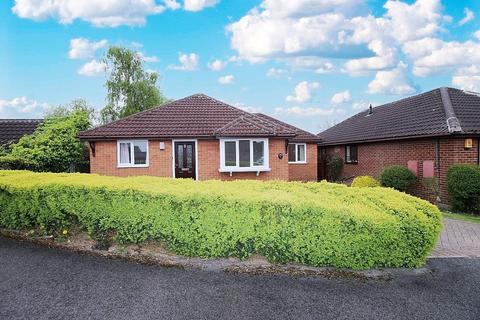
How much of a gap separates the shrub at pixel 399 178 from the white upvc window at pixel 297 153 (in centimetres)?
738

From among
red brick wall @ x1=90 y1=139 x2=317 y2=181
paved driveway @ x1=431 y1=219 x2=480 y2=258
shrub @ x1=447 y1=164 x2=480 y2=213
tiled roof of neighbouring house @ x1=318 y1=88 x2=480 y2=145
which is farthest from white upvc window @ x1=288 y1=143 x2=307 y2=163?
paved driveway @ x1=431 y1=219 x2=480 y2=258

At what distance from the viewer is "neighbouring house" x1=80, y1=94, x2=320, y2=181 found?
15438 mm

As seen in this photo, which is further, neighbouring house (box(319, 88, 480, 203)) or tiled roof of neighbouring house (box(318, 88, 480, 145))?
tiled roof of neighbouring house (box(318, 88, 480, 145))

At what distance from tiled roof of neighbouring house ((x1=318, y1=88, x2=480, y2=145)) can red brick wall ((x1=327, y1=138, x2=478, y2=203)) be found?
1.42 feet

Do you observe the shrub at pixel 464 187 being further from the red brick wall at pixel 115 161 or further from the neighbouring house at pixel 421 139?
the red brick wall at pixel 115 161

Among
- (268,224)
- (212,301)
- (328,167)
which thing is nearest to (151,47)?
(328,167)

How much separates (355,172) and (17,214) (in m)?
17.2

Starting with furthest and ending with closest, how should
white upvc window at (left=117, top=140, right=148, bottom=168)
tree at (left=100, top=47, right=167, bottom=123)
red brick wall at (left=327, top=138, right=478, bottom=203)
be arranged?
tree at (left=100, top=47, right=167, bottom=123), white upvc window at (left=117, top=140, right=148, bottom=168), red brick wall at (left=327, top=138, right=478, bottom=203)

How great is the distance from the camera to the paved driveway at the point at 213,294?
4180 mm

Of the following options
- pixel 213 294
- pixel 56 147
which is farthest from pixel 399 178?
pixel 56 147

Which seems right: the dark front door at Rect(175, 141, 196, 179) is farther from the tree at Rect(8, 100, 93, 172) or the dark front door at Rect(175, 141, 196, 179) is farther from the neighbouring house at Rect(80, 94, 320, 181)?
the tree at Rect(8, 100, 93, 172)

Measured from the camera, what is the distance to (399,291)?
16.0 ft

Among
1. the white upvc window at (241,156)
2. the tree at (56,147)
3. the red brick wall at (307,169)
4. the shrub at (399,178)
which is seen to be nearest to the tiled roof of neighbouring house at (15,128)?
the tree at (56,147)

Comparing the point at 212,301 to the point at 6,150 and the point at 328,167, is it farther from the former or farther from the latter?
the point at 328,167
